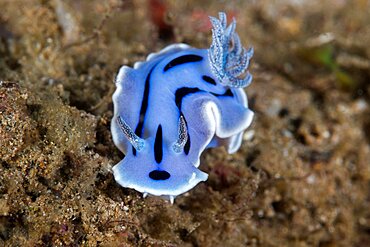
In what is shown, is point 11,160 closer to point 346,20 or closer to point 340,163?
point 340,163

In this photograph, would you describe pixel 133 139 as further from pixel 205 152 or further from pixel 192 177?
pixel 205 152

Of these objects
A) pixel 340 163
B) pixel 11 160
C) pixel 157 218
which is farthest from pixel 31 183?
pixel 340 163

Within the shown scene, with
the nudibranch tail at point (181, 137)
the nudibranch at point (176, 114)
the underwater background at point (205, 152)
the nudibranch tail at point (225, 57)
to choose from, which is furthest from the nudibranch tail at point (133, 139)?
the nudibranch tail at point (225, 57)

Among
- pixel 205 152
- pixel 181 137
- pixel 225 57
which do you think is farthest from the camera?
pixel 205 152

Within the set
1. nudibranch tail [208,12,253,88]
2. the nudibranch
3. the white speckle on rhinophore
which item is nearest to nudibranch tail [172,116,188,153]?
the nudibranch

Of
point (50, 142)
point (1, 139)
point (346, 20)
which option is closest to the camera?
point (1, 139)

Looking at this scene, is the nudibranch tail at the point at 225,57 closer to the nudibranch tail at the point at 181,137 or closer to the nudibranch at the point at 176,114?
the nudibranch at the point at 176,114

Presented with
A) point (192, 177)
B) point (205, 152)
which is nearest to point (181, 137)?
point (192, 177)
